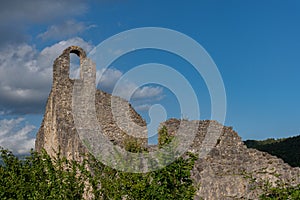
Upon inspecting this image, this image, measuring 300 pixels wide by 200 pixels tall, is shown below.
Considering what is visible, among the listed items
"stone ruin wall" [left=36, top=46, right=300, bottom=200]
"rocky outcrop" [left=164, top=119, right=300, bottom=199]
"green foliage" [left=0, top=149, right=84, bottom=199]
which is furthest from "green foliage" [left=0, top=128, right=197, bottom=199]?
"rocky outcrop" [left=164, top=119, right=300, bottom=199]

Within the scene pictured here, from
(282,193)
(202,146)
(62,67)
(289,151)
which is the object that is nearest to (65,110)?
(62,67)

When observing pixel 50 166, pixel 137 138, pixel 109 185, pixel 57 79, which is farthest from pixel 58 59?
pixel 109 185

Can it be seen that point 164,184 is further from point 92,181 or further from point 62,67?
point 62,67

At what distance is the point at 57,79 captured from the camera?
23453 millimetres

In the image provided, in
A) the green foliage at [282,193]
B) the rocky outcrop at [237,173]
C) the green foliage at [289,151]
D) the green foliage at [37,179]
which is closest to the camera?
the green foliage at [37,179]

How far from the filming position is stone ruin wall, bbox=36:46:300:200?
48.4 ft

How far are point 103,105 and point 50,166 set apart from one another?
10885 millimetres

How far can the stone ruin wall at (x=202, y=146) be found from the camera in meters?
14.8

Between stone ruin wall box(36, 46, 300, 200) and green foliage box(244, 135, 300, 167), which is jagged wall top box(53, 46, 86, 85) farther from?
green foliage box(244, 135, 300, 167)

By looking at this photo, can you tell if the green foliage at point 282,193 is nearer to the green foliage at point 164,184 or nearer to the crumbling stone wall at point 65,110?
the green foliage at point 164,184

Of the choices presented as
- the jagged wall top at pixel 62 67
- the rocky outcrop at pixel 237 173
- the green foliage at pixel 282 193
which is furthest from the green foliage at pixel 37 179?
the jagged wall top at pixel 62 67

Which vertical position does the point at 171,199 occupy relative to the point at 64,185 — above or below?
below

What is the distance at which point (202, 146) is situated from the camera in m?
22.0

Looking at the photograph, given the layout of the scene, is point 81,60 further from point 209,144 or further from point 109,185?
point 109,185
